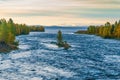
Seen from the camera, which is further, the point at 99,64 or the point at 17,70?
the point at 99,64

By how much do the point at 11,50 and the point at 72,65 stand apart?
43294mm

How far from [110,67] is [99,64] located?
5755mm

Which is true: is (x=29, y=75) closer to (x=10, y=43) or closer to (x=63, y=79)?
(x=63, y=79)

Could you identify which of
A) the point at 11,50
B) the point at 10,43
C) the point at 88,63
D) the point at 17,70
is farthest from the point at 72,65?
the point at 10,43

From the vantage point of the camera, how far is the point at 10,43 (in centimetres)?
12900

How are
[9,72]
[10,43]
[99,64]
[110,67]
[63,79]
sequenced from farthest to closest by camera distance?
[10,43]
[99,64]
[110,67]
[9,72]
[63,79]

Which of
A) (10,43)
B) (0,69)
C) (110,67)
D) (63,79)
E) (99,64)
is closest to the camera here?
(63,79)

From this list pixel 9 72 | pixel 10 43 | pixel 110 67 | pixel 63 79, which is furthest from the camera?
pixel 10 43

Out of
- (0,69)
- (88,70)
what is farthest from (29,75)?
(88,70)

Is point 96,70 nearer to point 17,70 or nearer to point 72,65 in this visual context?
point 72,65

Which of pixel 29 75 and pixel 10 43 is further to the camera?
pixel 10 43

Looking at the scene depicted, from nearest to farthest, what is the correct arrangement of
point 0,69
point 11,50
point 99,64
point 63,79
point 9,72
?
point 63,79 → point 9,72 → point 0,69 → point 99,64 → point 11,50

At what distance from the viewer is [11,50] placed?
11744cm

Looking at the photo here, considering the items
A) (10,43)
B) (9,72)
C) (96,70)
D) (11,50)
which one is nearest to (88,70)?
(96,70)
